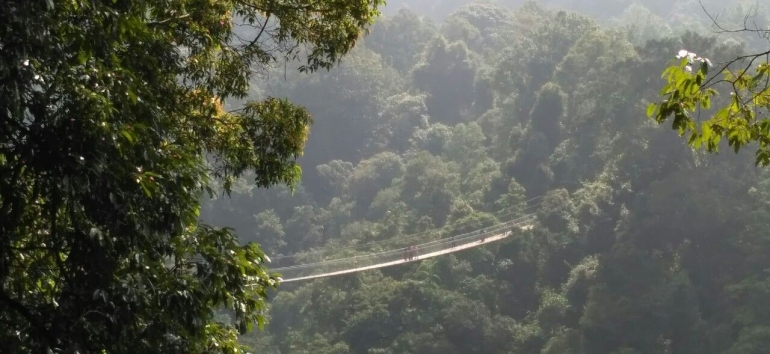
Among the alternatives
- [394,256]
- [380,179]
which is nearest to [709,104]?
[394,256]

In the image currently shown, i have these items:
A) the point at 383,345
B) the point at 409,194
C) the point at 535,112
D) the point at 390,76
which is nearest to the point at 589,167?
the point at 535,112

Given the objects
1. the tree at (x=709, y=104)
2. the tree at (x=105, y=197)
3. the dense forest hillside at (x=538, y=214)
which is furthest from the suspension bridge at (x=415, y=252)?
the tree at (x=709, y=104)

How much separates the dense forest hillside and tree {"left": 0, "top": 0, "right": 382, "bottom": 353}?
11.1 meters

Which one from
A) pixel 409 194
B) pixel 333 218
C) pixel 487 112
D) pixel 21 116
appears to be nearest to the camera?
pixel 21 116

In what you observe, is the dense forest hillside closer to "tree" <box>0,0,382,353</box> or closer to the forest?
the forest

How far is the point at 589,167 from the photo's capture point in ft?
60.3

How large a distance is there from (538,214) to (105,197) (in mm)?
14988

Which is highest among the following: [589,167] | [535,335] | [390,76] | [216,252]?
[390,76]

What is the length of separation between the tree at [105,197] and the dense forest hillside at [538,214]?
11.1m

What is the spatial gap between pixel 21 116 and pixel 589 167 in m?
16.8

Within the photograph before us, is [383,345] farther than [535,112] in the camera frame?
No

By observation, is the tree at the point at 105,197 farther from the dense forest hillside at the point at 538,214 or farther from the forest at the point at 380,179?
the dense forest hillside at the point at 538,214

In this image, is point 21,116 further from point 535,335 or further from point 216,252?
point 535,335

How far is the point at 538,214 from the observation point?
17.0m
